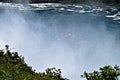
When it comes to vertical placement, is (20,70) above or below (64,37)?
below

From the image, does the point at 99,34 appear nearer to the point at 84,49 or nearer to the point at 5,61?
the point at 84,49

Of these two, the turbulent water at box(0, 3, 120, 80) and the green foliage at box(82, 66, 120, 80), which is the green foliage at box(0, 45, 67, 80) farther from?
the turbulent water at box(0, 3, 120, 80)

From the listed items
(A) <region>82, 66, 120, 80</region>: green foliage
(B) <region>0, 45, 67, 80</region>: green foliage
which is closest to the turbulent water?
(B) <region>0, 45, 67, 80</region>: green foliage

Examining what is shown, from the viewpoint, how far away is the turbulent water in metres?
37.3

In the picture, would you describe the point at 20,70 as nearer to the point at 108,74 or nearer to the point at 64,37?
the point at 108,74

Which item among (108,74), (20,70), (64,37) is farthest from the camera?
(64,37)

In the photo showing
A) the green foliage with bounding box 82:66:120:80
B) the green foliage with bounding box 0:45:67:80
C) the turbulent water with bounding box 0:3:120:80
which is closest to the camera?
the green foliage with bounding box 82:66:120:80

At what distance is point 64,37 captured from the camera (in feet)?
174

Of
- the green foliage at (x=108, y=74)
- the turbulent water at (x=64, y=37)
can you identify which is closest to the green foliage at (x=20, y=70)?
the green foliage at (x=108, y=74)

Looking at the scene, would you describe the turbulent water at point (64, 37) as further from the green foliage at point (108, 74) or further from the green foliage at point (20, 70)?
the green foliage at point (108, 74)

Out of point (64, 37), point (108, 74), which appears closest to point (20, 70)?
point (108, 74)

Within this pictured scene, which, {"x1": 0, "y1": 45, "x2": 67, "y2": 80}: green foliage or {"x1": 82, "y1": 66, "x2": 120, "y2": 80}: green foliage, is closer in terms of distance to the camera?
{"x1": 82, "y1": 66, "x2": 120, "y2": 80}: green foliage

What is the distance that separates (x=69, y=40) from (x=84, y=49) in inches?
254

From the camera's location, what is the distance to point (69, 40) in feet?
167
